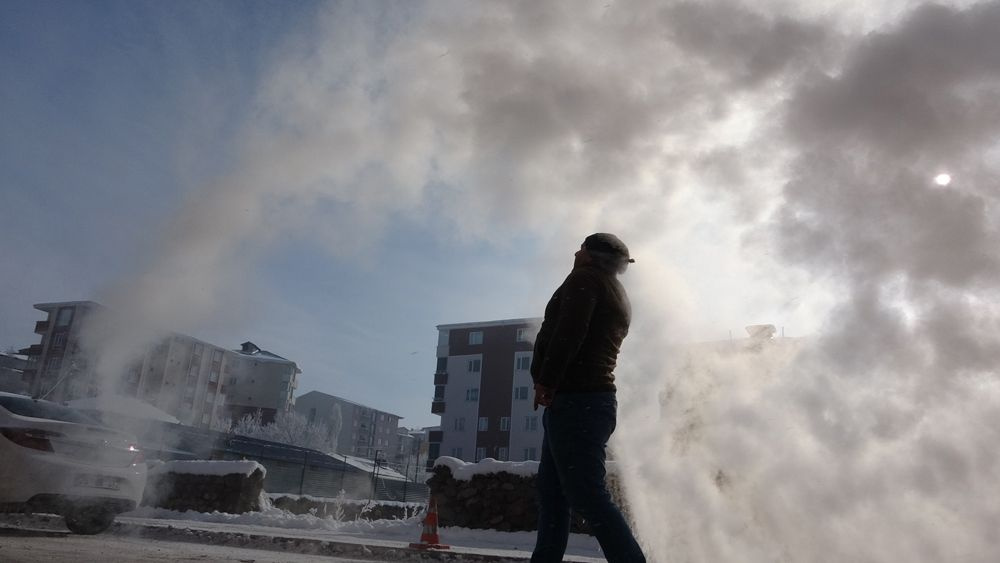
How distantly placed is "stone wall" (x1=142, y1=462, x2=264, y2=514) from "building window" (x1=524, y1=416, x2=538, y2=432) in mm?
34977

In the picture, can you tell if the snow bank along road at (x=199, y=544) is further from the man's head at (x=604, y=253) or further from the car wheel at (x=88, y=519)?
the man's head at (x=604, y=253)

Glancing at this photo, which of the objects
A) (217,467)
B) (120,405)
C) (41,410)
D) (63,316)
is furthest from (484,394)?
(41,410)

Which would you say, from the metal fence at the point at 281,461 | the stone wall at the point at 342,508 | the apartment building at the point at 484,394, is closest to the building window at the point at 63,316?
the metal fence at the point at 281,461

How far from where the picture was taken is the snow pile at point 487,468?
11.9 m

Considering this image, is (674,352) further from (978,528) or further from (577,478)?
(577,478)

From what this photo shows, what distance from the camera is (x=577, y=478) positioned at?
2.66m

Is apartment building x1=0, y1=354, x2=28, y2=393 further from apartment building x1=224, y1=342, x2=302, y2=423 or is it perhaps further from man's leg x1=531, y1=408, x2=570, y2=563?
man's leg x1=531, y1=408, x2=570, y2=563

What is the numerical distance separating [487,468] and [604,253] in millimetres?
9770

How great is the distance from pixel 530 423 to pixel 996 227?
44.5 meters

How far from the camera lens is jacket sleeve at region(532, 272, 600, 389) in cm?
283

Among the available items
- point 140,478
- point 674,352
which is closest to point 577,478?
point 140,478

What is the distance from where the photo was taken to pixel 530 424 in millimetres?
48250

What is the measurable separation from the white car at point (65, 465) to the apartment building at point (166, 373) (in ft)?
34.3

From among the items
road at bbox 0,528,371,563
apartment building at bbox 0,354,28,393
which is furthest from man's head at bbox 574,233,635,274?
apartment building at bbox 0,354,28,393
